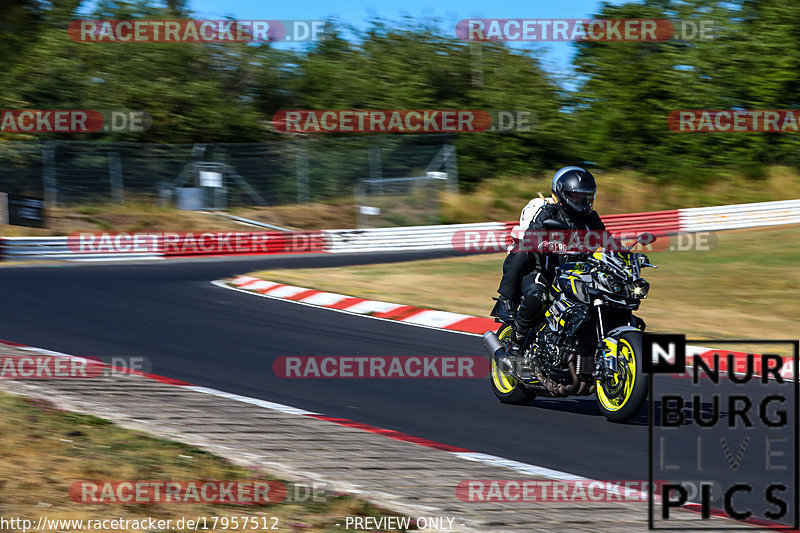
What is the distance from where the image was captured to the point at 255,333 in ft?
37.4

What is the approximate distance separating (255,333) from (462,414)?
4.38m

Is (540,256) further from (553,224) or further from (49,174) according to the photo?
(49,174)

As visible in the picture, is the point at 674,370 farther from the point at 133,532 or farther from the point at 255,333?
the point at 255,333

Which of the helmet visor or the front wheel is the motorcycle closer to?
the front wheel

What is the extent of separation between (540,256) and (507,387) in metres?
1.12

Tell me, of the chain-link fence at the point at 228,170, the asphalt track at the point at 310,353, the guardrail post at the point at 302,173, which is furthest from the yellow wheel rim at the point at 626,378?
the guardrail post at the point at 302,173

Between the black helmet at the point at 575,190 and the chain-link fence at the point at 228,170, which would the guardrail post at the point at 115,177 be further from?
the black helmet at the point at 575,190

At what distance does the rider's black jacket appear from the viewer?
23.9 ft

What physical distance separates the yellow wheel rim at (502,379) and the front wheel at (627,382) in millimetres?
1018

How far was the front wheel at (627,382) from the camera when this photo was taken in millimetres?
6629

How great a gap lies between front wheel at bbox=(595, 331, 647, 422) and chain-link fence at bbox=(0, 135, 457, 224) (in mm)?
21110

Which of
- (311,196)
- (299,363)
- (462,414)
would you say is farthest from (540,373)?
(311,196)

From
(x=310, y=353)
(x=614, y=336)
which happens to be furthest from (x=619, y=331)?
(x=310, y=353)

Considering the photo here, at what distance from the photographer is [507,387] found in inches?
315
